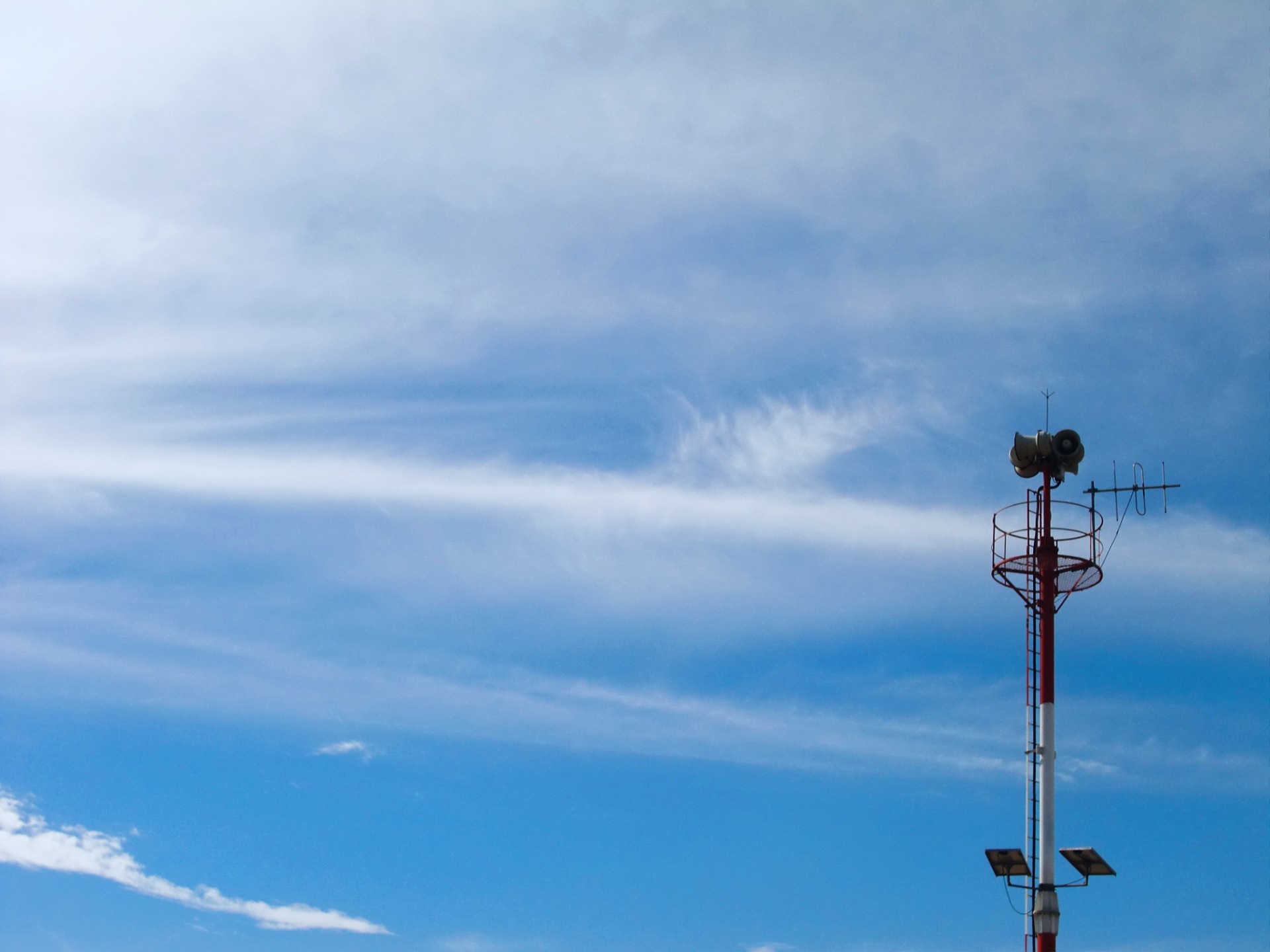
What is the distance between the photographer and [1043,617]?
49719mm

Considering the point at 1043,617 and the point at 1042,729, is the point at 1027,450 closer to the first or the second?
the point at 1043,617

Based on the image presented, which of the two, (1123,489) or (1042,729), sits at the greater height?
(1123,489)

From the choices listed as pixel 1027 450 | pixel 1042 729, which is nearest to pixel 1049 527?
pixel 1027 450

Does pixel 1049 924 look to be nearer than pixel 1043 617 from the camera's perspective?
Yes

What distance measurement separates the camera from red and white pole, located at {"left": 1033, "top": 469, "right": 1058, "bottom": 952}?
46.0m

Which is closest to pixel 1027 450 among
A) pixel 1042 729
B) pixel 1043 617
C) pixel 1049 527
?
pixel 1049 527

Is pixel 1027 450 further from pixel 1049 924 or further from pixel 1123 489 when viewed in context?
pixel 1049 924

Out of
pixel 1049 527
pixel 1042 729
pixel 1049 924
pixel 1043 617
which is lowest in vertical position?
pixel 1049 924

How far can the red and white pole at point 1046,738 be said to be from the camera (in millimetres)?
46000

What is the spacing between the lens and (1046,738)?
158 feet

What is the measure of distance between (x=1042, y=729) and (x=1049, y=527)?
729 cm

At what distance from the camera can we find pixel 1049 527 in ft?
166

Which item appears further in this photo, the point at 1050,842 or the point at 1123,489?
the point at 1123,489

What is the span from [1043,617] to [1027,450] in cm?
605
